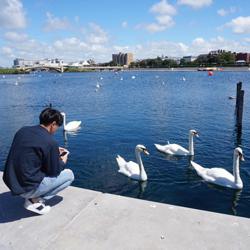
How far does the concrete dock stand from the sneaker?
0.28 feet

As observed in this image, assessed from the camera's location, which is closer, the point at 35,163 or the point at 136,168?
the point at 35,163

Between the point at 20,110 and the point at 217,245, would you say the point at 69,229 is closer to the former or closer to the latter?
the point at 217,245

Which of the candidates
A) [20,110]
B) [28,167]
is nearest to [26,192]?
[28,167]

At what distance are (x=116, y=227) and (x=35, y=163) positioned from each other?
4.92ft

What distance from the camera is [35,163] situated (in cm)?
463

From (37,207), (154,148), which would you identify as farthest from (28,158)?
(154,148)

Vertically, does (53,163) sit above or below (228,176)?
above

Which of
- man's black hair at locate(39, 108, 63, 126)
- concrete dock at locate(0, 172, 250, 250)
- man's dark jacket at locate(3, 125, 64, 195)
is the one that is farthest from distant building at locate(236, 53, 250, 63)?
man's dark jacket at locate(3, 125, 64, 195)

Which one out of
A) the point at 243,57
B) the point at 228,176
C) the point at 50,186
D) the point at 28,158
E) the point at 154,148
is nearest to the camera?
the point at 28,158

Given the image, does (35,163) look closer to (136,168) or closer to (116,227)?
(116,227)

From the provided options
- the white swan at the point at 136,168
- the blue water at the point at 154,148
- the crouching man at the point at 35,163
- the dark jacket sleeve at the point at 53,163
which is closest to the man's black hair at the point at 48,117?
the crouching man at the point at 35,163

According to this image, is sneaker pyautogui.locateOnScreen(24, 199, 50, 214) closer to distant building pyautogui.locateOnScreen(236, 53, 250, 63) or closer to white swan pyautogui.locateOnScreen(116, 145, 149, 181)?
white swan pyautogui.locateOnScreen(116, 145, 149, 181)

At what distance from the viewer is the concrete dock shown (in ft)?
13.1

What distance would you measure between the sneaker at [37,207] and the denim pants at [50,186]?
11 cm
